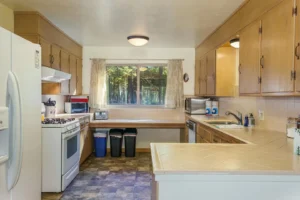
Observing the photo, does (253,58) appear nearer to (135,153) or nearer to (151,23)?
(151,23)

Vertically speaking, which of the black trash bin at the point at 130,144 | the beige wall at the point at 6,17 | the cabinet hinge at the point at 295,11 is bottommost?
the black trash bin at the point at 130,144

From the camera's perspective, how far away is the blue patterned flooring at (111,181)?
310 cm

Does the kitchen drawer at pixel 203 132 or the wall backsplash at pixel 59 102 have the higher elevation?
the wall backsplash at pixel 59 102

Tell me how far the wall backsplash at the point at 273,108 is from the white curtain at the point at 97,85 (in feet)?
9.56

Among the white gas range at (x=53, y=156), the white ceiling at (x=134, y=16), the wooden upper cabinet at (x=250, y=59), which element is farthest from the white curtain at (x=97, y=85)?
the wooden upper cabinet at (x=250, y=59)

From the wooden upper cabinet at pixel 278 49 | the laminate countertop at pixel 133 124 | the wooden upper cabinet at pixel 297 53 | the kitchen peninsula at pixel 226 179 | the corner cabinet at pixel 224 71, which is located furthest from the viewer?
the laminate countertop at pixel 133 124

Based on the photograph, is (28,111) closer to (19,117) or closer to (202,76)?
(19,117)

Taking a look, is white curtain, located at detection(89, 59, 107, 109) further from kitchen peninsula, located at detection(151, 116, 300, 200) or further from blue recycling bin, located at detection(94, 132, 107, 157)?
kitchen peninsula, located at detection(151, 116, 300, 200)

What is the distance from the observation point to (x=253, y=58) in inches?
103

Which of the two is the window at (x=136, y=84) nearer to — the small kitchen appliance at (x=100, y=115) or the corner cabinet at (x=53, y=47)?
the small kitchen appliance at (x=100, y=115)

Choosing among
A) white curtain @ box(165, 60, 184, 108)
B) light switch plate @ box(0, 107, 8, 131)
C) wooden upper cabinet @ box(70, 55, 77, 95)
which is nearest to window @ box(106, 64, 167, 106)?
white curtain @ box(165, 60, 184, 108)

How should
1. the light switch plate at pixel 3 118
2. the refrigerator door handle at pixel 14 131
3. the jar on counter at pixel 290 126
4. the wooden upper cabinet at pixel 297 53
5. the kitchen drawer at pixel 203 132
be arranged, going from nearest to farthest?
the light switch plate at pixel 3 118
the refrigerator door handle at pixel 14 131
the wooden upper cabinet at pixel 297 53
the jar on counter at pixel 290 126
the kitchen drawer at pixel 203 132

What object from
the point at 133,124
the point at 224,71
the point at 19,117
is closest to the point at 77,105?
the point at 133,124

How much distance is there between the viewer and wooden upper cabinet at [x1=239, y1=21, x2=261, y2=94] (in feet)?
8.24
